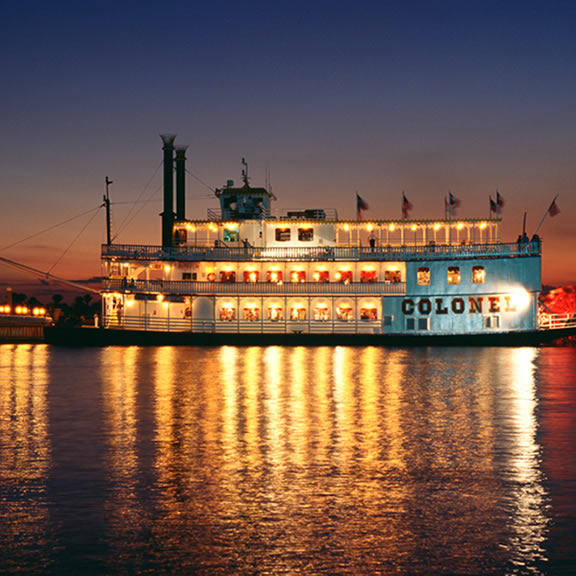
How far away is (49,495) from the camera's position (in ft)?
41.5

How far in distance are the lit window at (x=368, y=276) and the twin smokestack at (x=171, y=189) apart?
1591 cm

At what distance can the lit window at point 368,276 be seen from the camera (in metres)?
55.1

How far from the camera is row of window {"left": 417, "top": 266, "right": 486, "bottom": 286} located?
5272cm

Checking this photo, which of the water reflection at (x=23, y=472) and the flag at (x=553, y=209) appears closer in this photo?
the water reflection at (x=23, y=472)

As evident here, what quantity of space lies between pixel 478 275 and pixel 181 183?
90.8 ft

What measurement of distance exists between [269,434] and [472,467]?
5578 millimetres

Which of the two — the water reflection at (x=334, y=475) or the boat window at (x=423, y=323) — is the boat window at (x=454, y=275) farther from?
the water reflection at (x=334, y=475)

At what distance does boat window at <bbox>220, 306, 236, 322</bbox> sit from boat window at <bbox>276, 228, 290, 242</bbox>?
6.75 metres

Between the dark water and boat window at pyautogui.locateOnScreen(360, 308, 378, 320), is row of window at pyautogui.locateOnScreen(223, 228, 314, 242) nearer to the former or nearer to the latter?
boat window at pyautogui.locateOnScreen(360, 308, 378, 320)

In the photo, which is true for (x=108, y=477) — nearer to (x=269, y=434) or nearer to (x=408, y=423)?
(x=269, y=434)

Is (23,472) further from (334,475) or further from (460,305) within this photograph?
(460,305)

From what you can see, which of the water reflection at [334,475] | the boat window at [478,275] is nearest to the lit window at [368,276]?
the boat window at [478,275]

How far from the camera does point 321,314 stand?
55406 mm

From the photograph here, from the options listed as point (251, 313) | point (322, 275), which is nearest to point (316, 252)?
point (322, 275)
